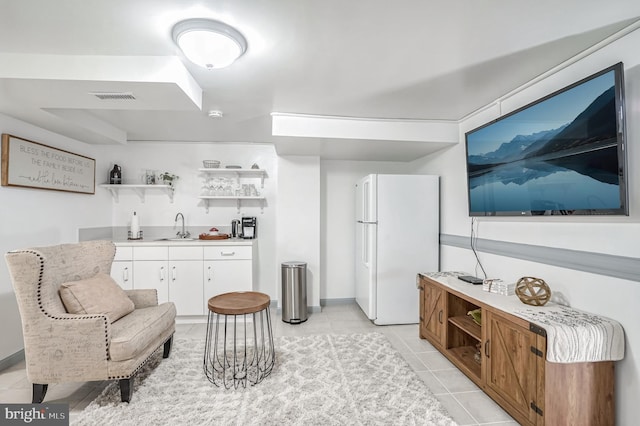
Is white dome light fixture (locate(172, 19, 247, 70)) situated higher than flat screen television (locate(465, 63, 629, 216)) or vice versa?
white dome light fixture (locate(172, 19, 247, 70))

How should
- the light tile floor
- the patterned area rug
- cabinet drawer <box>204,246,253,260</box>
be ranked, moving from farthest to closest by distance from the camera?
1. cabinet drawer <box>204,246,253,260</box>
2. the light tile floor
3. the patterned area rug

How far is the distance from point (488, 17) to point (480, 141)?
48.3 inches

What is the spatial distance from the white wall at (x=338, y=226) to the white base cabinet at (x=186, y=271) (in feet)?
3.82

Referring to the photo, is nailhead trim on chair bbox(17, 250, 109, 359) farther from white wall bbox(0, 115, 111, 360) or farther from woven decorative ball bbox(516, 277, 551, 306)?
woven decorative ball bbox(516, 277, 551, 306)

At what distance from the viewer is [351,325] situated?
3.58 m

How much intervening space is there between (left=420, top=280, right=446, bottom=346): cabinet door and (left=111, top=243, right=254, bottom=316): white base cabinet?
2026 millimetres

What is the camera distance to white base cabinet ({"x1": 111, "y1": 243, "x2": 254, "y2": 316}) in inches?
143

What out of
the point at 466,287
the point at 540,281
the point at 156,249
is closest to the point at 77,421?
the point at 156,249

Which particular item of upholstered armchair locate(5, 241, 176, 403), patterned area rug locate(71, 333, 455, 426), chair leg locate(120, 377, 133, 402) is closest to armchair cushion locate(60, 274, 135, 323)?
upholstered armchair locate(5, 241, 176, 403)

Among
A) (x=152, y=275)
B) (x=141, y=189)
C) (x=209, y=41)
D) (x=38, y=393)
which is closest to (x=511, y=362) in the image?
(x=209, y=41)

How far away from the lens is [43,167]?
2.99 metres

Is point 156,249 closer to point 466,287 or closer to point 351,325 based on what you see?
point 351,325

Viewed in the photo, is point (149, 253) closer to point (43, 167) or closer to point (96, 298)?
point (43, 167)

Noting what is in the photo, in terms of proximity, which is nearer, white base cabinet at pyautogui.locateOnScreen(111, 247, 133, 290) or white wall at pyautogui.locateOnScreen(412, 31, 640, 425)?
white wall at pyautogui.locateOnScreen(412, 31, 640, 425)
